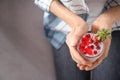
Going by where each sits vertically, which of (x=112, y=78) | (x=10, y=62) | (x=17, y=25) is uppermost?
(x=17, y=25)

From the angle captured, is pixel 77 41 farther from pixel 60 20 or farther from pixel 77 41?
pixel 60 20

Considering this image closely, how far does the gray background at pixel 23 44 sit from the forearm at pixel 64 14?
172mm

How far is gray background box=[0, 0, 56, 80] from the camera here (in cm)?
95

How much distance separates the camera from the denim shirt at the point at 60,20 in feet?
2.83

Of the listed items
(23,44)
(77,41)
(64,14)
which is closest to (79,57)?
(77,41)

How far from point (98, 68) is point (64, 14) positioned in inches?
10.1

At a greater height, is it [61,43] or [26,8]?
[26,8]

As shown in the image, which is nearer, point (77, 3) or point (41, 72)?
point (77, 3)

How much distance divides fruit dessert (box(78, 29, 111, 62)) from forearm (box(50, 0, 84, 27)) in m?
0.12

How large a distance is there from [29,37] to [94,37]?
0.37 m

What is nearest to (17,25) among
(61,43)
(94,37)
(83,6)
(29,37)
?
(29,37)

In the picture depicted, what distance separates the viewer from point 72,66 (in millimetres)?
958

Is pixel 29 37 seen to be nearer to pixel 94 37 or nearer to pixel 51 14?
pixel 51 14

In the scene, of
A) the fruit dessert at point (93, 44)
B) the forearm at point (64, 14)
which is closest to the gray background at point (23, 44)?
the forearm at point (64, 14)
